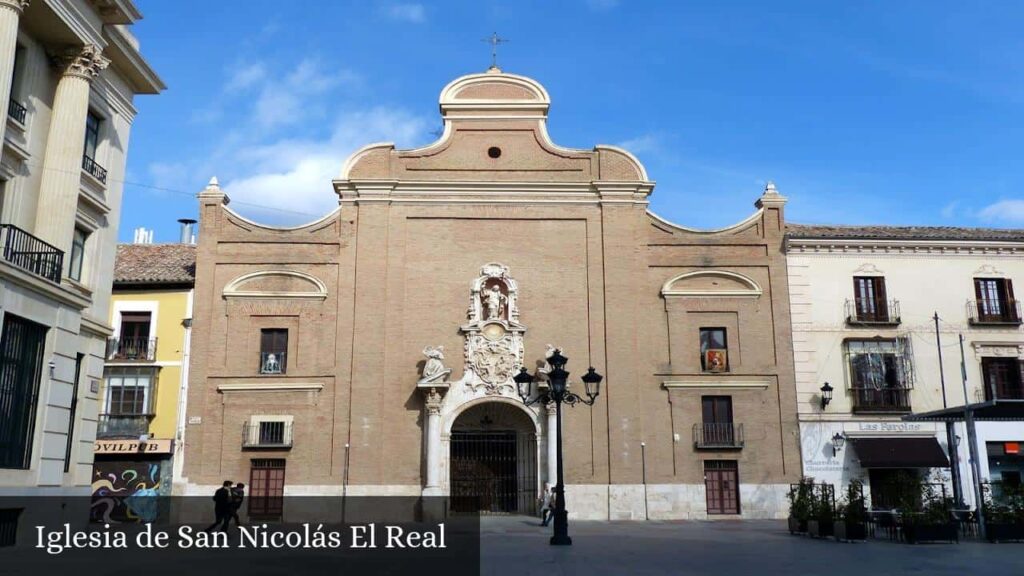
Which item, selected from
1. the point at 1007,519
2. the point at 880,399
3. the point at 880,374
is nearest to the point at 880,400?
the point at 880,399

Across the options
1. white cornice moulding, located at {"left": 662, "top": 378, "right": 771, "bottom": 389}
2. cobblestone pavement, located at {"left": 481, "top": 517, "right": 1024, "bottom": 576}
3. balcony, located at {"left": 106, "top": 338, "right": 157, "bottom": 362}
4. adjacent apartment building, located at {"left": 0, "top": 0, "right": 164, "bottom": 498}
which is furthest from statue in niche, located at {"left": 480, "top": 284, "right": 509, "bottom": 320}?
adjacent apartment building, located at {"left": 0, "top": 0, "right": 164, "bottom": 498}

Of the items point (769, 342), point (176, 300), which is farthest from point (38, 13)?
point (769, 342)

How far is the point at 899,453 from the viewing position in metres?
29.8

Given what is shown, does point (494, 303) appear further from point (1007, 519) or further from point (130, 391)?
point (1007, 519)

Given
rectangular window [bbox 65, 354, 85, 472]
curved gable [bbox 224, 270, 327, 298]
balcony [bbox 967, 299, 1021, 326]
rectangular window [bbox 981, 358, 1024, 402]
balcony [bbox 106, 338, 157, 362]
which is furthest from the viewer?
balcony [bbox 967, 299, 1021, 326]

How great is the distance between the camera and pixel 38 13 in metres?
18.0

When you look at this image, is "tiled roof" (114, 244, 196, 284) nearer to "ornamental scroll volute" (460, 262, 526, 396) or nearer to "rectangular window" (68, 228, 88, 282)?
"ornamental scroll volute" (460, 262, 526, 396)

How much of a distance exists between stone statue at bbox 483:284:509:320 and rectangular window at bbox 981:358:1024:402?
54.7 feet

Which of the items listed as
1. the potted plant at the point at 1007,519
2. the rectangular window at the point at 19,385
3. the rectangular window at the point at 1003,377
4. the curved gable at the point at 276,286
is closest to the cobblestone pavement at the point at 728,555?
the potted plant at the point at 1007,519

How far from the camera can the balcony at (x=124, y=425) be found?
29.5 meters

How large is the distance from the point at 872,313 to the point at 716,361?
19.1ft

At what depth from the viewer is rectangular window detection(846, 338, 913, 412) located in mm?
30484

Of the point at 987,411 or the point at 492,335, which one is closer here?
the point at 987,411

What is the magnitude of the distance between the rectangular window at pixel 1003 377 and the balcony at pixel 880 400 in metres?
2.94
